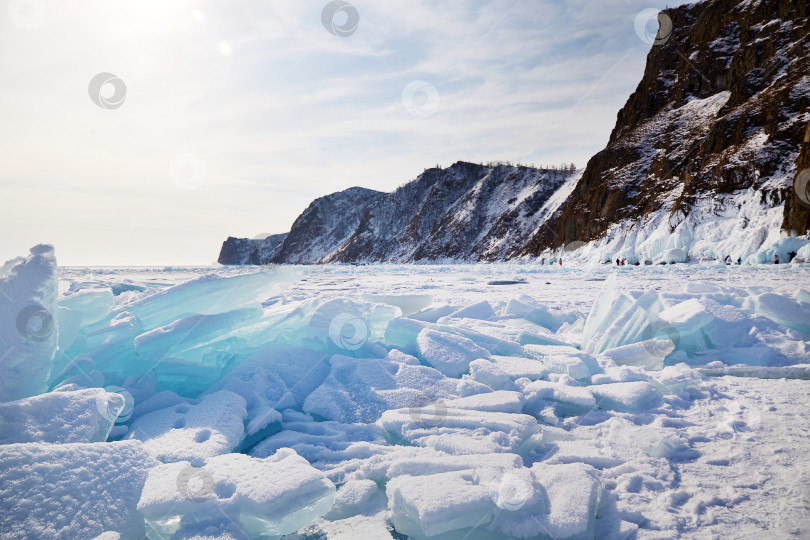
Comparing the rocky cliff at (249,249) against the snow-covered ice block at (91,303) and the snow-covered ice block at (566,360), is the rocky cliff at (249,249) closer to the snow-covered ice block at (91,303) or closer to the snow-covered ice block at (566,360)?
the snow-covered ice block at (91,303)

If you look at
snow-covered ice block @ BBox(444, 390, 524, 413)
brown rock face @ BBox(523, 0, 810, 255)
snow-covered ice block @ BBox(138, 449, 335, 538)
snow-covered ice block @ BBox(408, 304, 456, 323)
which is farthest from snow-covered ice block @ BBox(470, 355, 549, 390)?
brown rock face @ BBox(523, 0, 810, 255)

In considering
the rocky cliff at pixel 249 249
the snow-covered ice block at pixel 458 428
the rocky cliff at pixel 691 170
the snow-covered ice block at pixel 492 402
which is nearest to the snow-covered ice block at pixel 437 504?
the snow-covered ice block at pixel 458 428

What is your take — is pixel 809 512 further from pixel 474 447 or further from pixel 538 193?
pixel 538 193

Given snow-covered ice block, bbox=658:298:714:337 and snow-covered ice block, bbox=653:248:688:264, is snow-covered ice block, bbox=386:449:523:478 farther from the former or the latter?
snow-covered ice block, bbox=653:248:688:264

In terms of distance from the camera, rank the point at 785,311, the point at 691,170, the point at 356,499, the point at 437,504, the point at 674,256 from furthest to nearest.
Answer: the point at 691,170 → the point at 674,256 → the point at 785,311 → the point at 356,499 → the point at 437,504

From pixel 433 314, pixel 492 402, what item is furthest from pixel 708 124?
pixel 492 402

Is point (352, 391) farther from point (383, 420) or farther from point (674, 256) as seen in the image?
point (674, 256)
